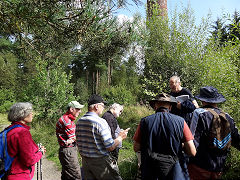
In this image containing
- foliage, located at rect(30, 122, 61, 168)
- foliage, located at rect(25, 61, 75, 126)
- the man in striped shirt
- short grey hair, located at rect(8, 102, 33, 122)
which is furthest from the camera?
foliage, located at rect(25, 61, 75, 126)

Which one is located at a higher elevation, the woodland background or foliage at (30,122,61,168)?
the woodland background

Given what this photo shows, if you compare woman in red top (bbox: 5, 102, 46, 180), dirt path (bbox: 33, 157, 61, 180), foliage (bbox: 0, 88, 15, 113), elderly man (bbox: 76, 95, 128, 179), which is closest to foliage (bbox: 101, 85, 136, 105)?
foliage (bbox: 0, 88, 15, 113)

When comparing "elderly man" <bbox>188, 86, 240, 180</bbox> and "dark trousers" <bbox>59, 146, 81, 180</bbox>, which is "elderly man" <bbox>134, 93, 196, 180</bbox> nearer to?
"elderly man" <bbox>188, 86, 240, 180</bbox>

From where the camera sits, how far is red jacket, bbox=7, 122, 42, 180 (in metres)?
2.33

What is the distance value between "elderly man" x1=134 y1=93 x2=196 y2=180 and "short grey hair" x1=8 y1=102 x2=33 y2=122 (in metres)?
1.51

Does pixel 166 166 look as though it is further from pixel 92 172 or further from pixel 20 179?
pixel 20 179

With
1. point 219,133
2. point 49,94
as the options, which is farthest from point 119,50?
point 49,94

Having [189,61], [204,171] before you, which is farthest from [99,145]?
[189,61]

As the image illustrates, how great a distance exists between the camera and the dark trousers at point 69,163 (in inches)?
147

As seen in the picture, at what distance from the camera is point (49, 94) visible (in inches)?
397

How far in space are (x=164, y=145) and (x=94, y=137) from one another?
95 centimetres

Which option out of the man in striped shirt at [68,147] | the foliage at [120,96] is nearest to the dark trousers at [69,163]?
the man in striped shirt at [68,147]

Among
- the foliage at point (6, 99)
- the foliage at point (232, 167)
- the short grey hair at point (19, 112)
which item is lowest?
the foliage at point (6, 99)

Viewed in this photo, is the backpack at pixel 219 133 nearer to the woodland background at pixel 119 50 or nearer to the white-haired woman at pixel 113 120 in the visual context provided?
the woodland background at pixel 119 50
